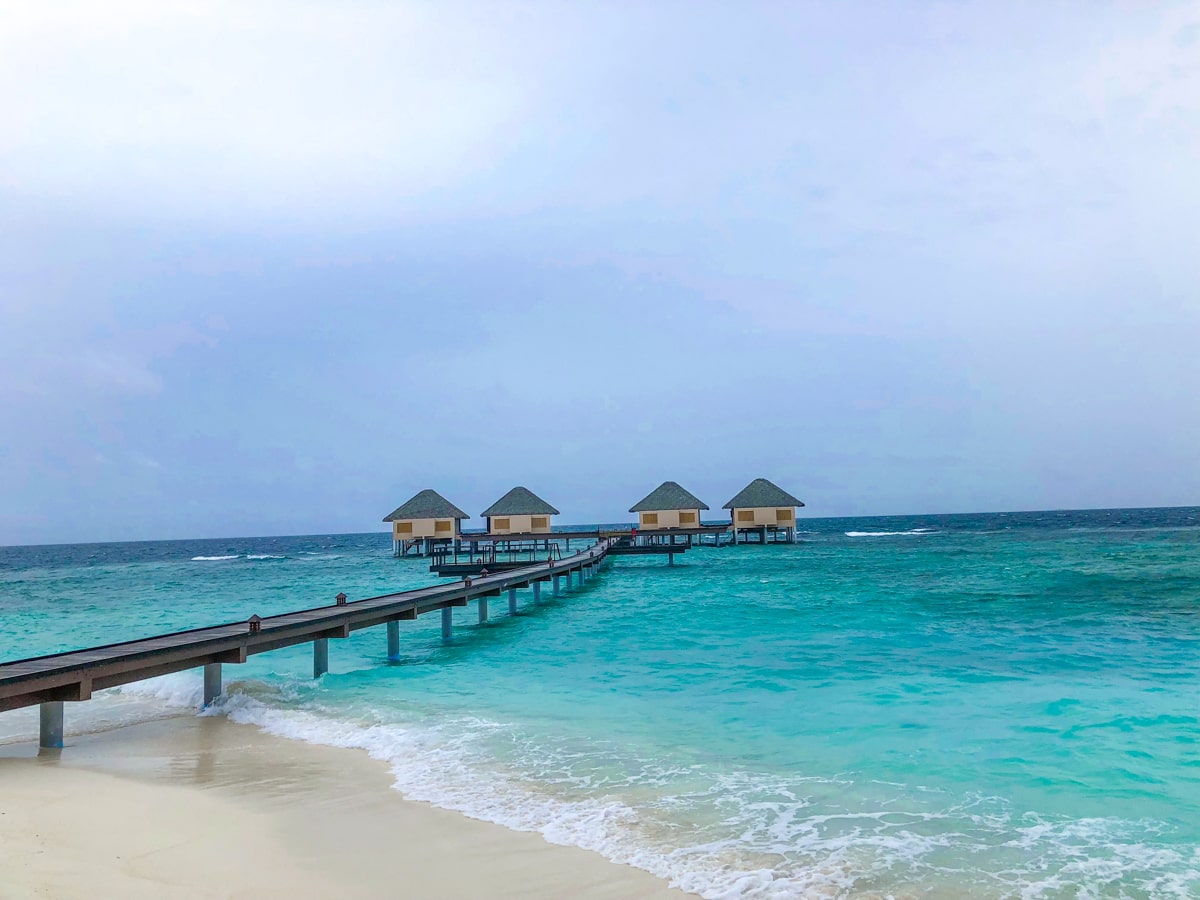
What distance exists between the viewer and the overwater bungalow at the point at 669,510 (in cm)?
5047

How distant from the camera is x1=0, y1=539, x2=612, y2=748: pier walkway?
29.8 ft

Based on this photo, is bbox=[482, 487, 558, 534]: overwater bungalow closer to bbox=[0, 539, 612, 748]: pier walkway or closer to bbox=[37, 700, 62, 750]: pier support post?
bbox=[0, 539, 612, 748]: pier walkway

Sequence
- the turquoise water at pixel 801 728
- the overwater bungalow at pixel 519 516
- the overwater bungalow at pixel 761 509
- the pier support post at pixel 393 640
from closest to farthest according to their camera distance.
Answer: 1. the turquoise water at pixel 801 728
2. the pier support post at pixel 393 640
3. the overwater bungalow at pixel 519 516
4. the overwater bungalow at pixel 761 509

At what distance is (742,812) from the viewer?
6969mm

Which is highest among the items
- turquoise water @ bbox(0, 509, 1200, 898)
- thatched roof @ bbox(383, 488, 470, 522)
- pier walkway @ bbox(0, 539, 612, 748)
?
thatched roof @ bbox(383, 488, 470, 522)

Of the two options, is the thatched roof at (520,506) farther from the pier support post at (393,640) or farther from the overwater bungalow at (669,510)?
the pier support post at (393,640)

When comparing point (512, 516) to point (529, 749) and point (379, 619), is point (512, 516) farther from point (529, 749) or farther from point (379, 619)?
point (529, 749)

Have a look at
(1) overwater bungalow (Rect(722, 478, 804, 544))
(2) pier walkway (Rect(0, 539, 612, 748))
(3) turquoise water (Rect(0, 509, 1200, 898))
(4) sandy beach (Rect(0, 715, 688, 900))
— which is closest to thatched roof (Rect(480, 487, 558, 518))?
(1) overwater bungalow (Rect(722, 478, 804, 544))

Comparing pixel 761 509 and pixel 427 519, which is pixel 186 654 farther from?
pixel 761 509

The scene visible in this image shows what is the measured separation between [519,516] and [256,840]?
134 ft

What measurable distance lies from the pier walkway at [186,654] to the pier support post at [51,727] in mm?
10

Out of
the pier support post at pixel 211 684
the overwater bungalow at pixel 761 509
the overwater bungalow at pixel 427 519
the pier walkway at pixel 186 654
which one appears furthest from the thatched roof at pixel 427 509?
the pier support post at pixel 211 684

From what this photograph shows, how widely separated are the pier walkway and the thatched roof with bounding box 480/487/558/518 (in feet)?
90.7

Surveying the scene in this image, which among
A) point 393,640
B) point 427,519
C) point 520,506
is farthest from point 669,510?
point 393,640
